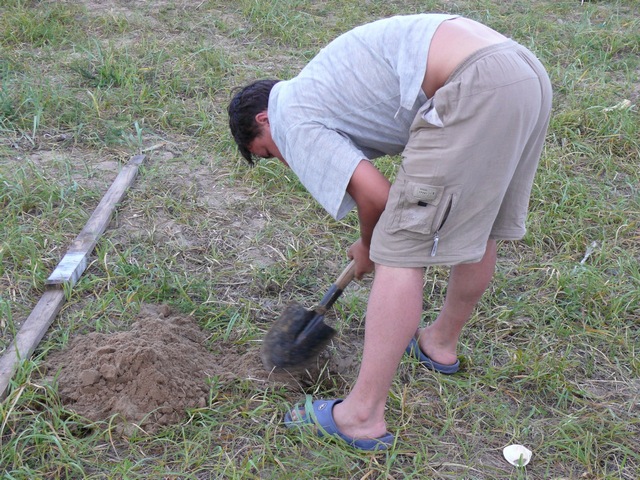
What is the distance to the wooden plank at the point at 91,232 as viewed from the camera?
3.08 metres

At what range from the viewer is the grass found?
242cm

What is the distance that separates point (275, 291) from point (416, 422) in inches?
37.3

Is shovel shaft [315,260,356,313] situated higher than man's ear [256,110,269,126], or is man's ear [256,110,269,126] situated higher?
man's ear [256,110,269,126]

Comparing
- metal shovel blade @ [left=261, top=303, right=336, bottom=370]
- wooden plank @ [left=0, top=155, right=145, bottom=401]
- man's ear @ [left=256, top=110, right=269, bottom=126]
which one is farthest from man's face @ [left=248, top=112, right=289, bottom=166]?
wooden plank @ [left=0, top=155, right=145, bottom=401]

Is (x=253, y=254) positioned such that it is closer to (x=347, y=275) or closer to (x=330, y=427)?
(x=347, y=275)

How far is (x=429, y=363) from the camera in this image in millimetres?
2785

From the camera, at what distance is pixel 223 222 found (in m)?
3.69

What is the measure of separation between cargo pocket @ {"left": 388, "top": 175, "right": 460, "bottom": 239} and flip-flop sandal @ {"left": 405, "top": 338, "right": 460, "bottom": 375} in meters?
0.84

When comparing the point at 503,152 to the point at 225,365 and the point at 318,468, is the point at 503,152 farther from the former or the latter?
Answer: the point at 225,365

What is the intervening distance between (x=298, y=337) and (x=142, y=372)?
0.55 metres

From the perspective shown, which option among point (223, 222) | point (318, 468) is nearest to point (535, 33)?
point (223, 222)

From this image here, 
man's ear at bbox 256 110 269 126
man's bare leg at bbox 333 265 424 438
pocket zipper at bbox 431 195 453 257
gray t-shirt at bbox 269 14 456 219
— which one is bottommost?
man's bare leg at bbox 333 265 424 438

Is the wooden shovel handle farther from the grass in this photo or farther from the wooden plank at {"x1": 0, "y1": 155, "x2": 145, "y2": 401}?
the wooden plank at {"x1": 0, "y1": 155, "x2": 145, "y2": 401}

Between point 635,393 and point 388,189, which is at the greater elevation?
point 388,189
